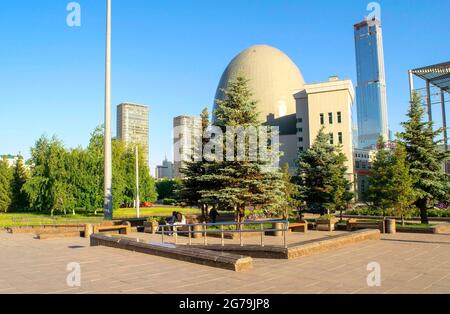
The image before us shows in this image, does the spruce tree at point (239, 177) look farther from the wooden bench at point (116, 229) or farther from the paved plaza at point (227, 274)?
the paved plaza at point (227, 274)

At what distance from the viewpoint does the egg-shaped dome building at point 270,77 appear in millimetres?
110875

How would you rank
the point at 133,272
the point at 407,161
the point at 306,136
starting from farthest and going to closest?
1. the point at 306,136
2. the point at 407,161
3. the point at 133,272

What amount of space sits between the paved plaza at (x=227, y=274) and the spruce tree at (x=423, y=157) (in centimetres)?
1123

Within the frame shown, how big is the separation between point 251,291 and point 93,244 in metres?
9.16

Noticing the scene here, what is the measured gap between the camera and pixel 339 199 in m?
26.0

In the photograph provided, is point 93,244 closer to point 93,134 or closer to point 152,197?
point 93,134

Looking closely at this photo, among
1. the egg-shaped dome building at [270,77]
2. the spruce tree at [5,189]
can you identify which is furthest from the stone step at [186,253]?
the egg-shaped dome building at [270,77]

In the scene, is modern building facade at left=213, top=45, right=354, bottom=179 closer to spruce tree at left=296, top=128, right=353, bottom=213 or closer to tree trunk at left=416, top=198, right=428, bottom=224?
spruce tree at left=296, top=128, right=353, bottom=213

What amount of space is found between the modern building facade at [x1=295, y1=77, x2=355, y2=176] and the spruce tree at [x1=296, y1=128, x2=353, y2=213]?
1492 inches

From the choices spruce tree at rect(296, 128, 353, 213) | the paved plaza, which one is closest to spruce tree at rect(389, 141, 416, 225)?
spruce tree at rect(296, 128, 353, 213)

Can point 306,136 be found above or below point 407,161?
above

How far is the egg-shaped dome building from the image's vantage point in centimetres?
11088

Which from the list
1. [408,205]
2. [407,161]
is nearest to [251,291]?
[408,205]

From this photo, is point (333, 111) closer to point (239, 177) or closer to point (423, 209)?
point (423, 209)
